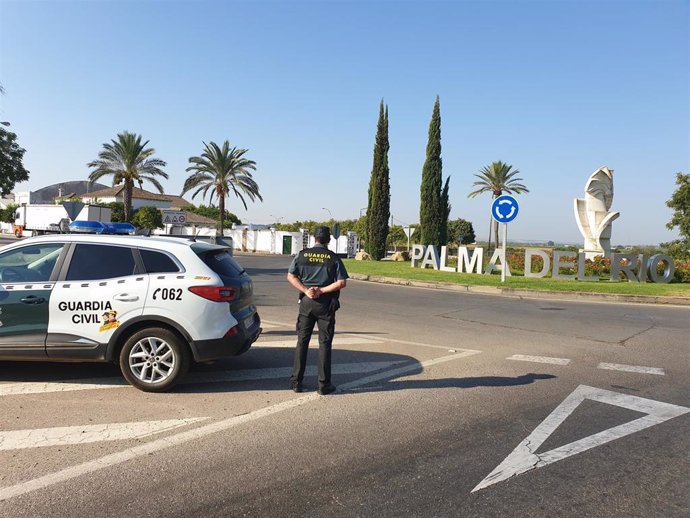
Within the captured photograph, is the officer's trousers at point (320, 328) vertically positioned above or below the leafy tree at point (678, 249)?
below

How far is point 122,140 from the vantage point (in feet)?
129

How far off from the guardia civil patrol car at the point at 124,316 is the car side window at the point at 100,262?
10mm

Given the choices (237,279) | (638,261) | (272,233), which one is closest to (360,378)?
(237,279)

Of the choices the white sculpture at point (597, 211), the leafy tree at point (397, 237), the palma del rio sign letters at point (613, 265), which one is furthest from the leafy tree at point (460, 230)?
the palma del rio sign letters at point (613, 265)

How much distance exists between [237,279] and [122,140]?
127 ft

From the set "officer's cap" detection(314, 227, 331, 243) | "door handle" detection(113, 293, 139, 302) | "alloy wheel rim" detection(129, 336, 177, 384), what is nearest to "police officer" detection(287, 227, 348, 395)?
"officer's cap" detection(314, 227, 331, 243)

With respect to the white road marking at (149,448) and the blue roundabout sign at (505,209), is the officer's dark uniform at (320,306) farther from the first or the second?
Answer: the blue roundabout sign at (505,209)

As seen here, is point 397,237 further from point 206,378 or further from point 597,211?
point 206,378

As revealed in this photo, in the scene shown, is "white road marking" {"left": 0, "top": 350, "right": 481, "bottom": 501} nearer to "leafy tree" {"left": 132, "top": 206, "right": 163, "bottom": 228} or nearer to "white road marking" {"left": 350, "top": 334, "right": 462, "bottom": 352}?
"white road marking" {"left": 350, "top": 334, "right": 462, "bottom": 352}

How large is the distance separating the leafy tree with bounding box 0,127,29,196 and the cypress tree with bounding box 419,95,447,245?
81.9ft

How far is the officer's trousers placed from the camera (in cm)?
517

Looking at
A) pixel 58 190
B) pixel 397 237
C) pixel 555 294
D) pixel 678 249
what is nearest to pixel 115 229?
pixel 555 294

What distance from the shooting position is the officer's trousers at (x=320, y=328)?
5168 mm

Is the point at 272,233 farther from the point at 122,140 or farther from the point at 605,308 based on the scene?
the point at 605,308
